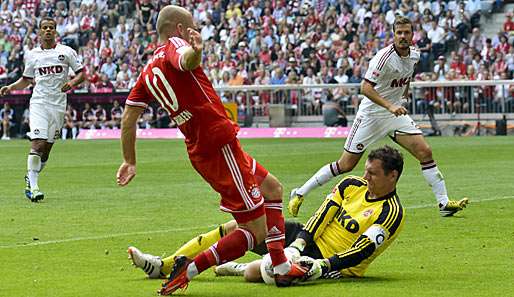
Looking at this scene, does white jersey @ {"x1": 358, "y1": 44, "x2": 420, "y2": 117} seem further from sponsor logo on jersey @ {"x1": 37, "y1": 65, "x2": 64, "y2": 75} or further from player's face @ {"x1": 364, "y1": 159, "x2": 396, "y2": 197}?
sponsor logo on jersey @ {"x1": 37, "y1": 65, "x2": 64, "y2": 75}

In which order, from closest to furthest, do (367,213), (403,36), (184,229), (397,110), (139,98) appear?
(139,98) < (367,213) < (184,229) < (397,110) < (403,36)

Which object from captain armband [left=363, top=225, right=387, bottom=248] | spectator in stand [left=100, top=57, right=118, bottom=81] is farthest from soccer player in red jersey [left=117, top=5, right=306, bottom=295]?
spectator in stand [left=100, top=57, right=118, bottom=81]

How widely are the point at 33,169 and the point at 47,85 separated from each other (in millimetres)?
1729

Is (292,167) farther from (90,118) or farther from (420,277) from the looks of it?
(90,118)

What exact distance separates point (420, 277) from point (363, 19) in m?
31.5

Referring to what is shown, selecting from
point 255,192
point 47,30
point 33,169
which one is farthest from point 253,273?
point 47,30

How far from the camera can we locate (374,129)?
15516 mm

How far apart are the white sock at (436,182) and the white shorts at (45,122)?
6360mm

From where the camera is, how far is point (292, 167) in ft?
76.8

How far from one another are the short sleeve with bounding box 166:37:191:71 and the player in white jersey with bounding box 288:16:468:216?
6.07 meters

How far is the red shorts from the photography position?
912 cm

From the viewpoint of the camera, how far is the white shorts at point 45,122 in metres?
18.7

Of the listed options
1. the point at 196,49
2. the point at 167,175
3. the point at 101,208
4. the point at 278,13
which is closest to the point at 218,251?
the point at 196,49

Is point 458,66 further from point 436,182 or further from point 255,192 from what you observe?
point 255,192
